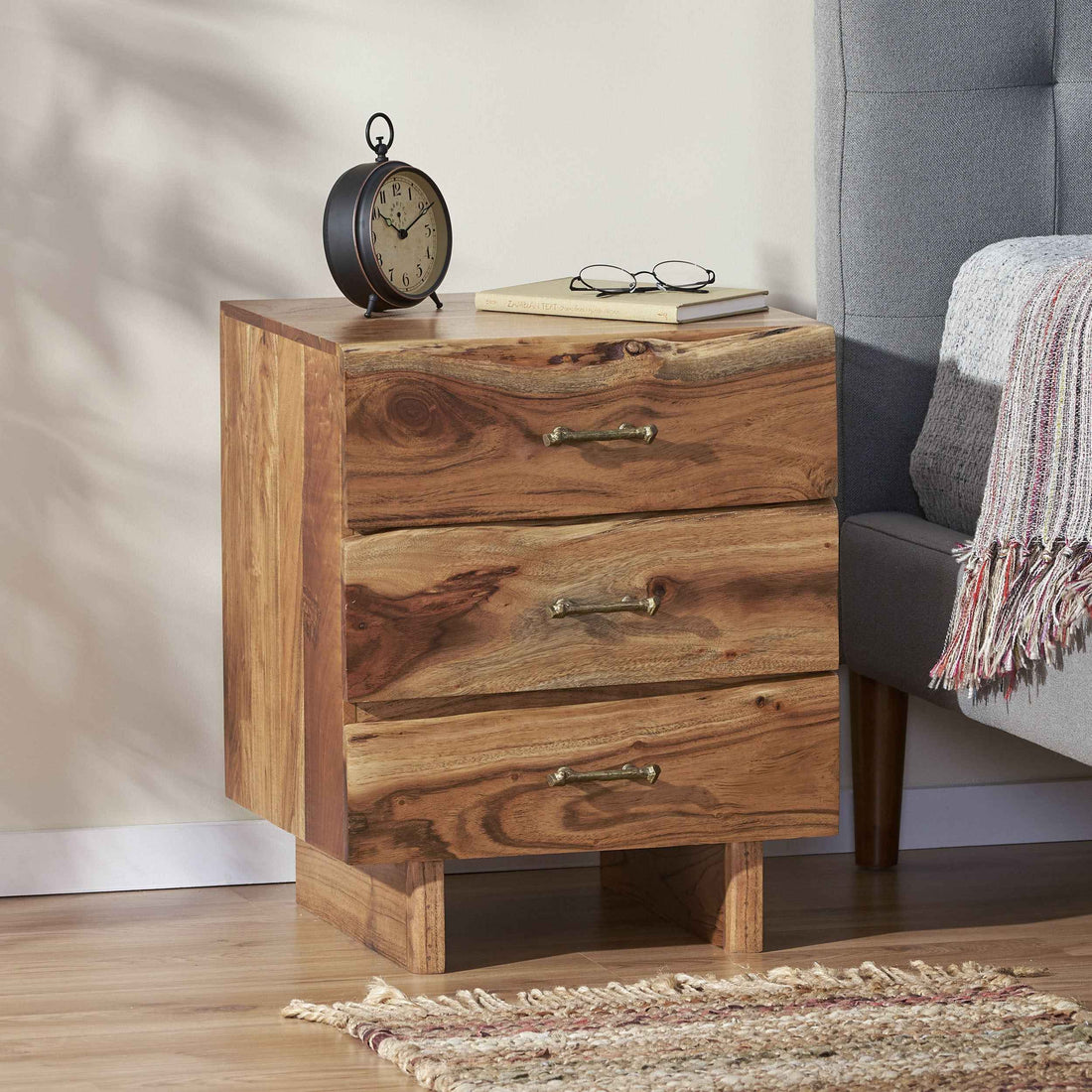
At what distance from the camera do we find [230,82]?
2006 millimetres

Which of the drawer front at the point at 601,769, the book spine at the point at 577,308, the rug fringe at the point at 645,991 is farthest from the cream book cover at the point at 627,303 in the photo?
the rug fringe at the point at 645,991

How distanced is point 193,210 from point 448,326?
16.8 inches

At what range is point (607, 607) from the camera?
1691 millimetres

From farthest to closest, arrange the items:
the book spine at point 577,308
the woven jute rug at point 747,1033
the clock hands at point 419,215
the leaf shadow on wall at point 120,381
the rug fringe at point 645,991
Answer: the leaf shadow on wall at point 120,381, the clock hands at point 419,215, the book spine at point 577,308, the rug fringe at point 645,991, the woven jute rug at point 747,1033

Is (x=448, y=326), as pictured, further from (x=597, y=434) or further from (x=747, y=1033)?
(x=747, y=1033)

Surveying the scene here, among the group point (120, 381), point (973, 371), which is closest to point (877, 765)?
point (973, 371)

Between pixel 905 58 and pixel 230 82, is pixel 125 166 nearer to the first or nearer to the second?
pixel 230 82

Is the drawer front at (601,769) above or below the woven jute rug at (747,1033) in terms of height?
above

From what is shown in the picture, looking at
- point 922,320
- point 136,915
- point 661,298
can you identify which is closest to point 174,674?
point 136,915

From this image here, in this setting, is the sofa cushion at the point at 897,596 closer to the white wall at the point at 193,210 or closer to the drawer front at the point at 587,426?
the drawer front at the point at 587,426

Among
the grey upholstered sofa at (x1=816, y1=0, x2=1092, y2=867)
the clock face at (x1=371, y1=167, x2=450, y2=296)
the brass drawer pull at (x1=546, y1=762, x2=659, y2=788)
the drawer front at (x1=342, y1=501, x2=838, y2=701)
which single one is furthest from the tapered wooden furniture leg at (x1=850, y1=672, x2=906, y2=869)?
the clock face at (x1=371, y1=167, x2=450, y2=296)

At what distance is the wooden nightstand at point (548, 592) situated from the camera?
5.40ft

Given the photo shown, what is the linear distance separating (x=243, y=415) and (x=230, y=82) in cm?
40

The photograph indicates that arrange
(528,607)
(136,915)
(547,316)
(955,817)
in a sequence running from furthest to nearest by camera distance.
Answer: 1. (955,817)
2. (136,915)
3. (547,316)
4. (528,607)
